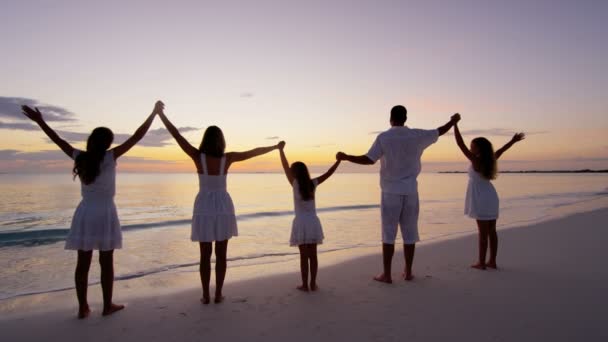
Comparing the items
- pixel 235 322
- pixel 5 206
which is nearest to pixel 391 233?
pixel 235 322

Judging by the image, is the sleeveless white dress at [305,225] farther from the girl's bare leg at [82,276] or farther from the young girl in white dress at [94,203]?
the girl's bare leg at [82,276]

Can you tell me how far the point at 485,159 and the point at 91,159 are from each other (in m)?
5.98

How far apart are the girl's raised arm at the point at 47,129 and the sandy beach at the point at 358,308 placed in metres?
2.14

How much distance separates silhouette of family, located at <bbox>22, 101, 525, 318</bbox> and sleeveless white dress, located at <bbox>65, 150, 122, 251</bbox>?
0.03 ft

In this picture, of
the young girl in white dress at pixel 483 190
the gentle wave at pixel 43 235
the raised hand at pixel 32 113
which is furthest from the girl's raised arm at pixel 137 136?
the gentle wave at pixel 43 235

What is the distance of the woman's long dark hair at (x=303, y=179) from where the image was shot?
5.15 m

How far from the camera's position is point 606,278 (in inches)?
215

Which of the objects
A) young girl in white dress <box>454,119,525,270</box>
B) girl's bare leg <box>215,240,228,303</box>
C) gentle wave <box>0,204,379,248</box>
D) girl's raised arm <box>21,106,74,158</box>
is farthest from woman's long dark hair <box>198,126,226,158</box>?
gentle wave <box>0,204,379,248</box>

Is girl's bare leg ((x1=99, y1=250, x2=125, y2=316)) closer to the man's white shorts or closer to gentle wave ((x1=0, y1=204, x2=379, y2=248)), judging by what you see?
the man's white shorts

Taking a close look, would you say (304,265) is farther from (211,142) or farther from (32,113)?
(32,113)

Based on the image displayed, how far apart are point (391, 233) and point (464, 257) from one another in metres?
3.11

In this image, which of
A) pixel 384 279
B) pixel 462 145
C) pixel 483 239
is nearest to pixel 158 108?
pixel 384 279

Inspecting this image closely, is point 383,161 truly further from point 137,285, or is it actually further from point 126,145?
point 137,285

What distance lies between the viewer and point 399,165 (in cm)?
519
